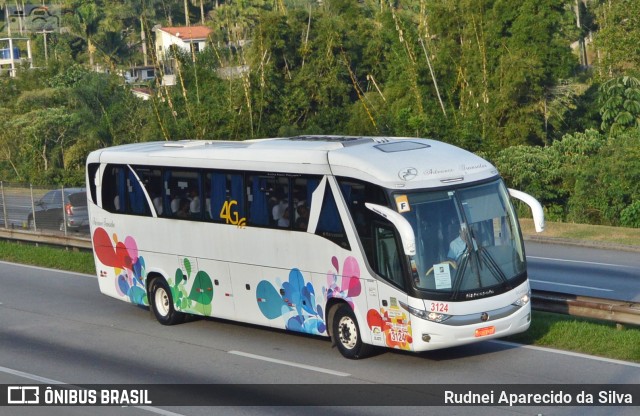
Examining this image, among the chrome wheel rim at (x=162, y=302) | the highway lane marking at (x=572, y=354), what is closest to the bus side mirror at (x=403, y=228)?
the highway lane marking at (x=572, y=354)

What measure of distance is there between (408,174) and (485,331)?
2.37 meters

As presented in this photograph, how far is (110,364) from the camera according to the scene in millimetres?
15633

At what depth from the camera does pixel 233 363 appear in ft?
50.4

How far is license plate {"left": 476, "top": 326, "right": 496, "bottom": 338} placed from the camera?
550 inches

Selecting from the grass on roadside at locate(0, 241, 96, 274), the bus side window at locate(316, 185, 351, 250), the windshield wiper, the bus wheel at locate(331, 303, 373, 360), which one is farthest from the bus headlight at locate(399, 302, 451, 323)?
the grass on roadside at locate(0, 241, 96, 274)

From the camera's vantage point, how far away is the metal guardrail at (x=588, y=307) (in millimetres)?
14992

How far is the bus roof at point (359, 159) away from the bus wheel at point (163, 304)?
2.25 m

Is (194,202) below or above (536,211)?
below

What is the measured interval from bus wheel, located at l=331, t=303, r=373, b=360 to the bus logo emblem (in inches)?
82.8

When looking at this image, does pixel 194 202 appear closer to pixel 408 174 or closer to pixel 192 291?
pixel 192 291

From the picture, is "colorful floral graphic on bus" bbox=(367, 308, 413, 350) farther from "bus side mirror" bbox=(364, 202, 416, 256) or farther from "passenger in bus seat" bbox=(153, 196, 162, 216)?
"passenger in bus seat" bbox=(153, 196, 162, 216)

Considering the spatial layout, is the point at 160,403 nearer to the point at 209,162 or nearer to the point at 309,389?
the point at 309,389

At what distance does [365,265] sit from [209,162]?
426 centimetres

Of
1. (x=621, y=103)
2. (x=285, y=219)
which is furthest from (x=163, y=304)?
(x=621, y=103)
